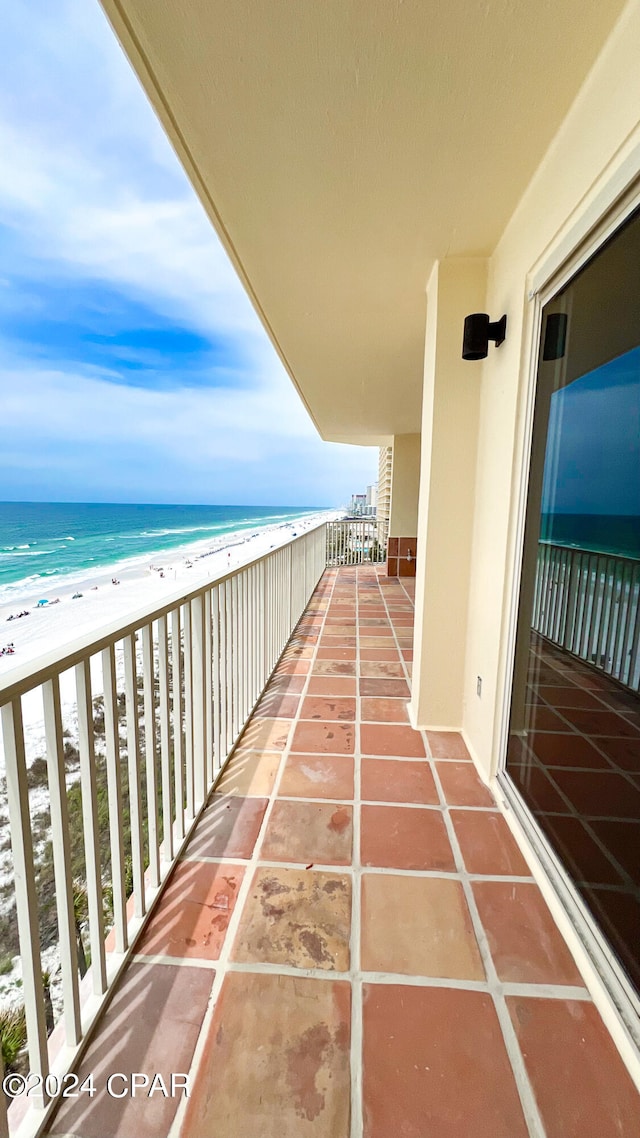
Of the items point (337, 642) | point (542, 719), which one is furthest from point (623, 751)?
point (337, 642)

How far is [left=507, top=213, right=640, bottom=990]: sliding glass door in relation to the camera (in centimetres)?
107

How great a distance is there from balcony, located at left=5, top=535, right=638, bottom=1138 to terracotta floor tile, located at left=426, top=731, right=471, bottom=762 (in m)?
0.11

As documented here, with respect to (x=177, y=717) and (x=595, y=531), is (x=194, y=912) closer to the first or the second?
(x=177, y=717)

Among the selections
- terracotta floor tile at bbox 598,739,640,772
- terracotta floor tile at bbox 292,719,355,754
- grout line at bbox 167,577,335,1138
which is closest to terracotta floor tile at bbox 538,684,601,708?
terracotta floor tile at bbox 598,739,640,772

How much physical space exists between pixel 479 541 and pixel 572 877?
132cm

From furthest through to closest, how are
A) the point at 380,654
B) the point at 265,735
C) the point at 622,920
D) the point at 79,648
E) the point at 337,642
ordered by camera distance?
1. the point at 337,642
2. the point at 380,654
3. the point at 265,735
4. the point at 622,920
5. the point at 79,648

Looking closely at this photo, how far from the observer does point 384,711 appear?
8.59 ft

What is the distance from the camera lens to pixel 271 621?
10.4 feet

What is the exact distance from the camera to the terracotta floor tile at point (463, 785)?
1.81m

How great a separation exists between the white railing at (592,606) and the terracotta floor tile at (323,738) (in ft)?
3.79

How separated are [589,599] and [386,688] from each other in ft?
6.03

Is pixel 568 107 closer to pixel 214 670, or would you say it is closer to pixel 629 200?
pixel 629 200

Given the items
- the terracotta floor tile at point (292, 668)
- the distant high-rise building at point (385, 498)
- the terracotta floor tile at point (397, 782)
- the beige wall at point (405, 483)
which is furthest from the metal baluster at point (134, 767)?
the distant high-rise building at point (385, 498)

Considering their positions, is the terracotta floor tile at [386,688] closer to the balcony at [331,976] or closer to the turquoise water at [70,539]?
the balcony at [331,976]
